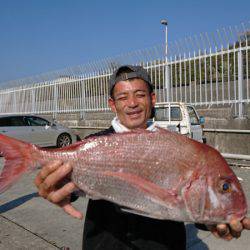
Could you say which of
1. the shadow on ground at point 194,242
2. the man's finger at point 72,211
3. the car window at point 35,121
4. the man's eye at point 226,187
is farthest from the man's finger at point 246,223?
the car window at point 35,121

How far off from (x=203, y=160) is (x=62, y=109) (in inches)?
674

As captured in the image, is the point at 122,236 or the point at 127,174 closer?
the point at 127,174

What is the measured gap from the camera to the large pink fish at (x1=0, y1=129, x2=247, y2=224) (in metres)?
1.85

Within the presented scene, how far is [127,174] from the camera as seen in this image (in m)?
1.98

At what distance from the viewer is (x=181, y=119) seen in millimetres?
11195

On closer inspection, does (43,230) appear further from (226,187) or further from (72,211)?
(226,187)

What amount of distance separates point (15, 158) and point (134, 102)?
818 mm

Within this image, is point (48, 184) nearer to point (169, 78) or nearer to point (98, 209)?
point (98, 209)

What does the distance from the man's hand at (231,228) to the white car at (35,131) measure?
12988 mm

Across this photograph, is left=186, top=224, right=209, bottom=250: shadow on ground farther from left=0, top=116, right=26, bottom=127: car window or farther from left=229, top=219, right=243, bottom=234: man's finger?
left=0, top=116, right=26, bottom=127: car window

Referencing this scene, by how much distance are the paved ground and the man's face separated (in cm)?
254

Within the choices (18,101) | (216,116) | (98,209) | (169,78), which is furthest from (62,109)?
(98,209)

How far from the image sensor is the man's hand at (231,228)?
1.88 m

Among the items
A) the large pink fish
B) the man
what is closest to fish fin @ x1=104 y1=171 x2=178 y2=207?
the large pink fish
